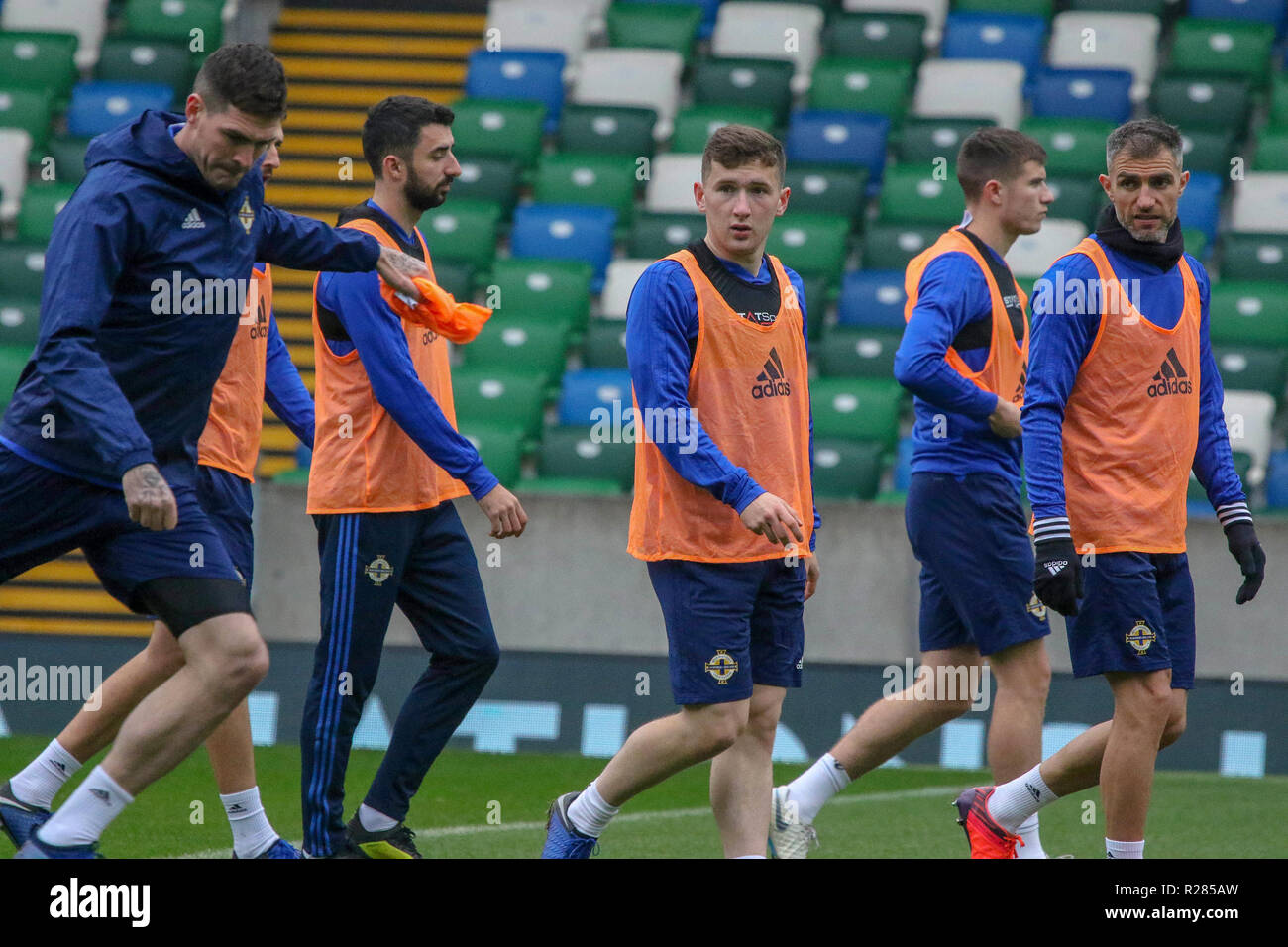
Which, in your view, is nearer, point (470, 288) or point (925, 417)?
point (925, 417)

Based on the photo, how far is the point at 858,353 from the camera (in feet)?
35.7

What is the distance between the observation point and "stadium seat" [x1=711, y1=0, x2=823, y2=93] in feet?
44.6

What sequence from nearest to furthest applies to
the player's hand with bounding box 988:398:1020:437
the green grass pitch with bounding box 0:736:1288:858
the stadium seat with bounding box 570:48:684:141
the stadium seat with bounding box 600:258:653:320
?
the player's hand with bounding box 988:398:1020:437, the green grass pitch with bounding box 0:736:1288:858, the stadium seat with bounding box 600:258:653:320, the stadium seat with bounding box 570:48:684:141

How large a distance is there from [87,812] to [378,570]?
1326 mm

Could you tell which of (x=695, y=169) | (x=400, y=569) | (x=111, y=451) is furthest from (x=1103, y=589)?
(x=695, y=169)

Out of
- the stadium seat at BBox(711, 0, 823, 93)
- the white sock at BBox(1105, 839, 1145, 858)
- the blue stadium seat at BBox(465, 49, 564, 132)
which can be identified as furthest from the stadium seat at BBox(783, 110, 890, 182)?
the white sock at BBox(1105, 839, 1145, 858)

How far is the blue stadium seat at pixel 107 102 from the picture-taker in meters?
12.9

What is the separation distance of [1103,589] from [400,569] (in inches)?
80.2

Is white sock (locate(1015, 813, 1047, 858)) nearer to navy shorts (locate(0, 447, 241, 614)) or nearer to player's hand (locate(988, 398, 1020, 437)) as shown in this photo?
player's hand (locate(988, 398, 1020, 437))

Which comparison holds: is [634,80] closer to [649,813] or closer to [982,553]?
[649,813]

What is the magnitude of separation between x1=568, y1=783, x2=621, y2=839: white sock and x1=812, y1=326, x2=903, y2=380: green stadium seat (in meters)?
Answer: 6.10

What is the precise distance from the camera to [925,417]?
6039 millimetres

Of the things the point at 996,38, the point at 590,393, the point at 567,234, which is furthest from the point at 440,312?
the point at 996,38

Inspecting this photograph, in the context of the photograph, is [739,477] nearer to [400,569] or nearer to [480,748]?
[400,569]
